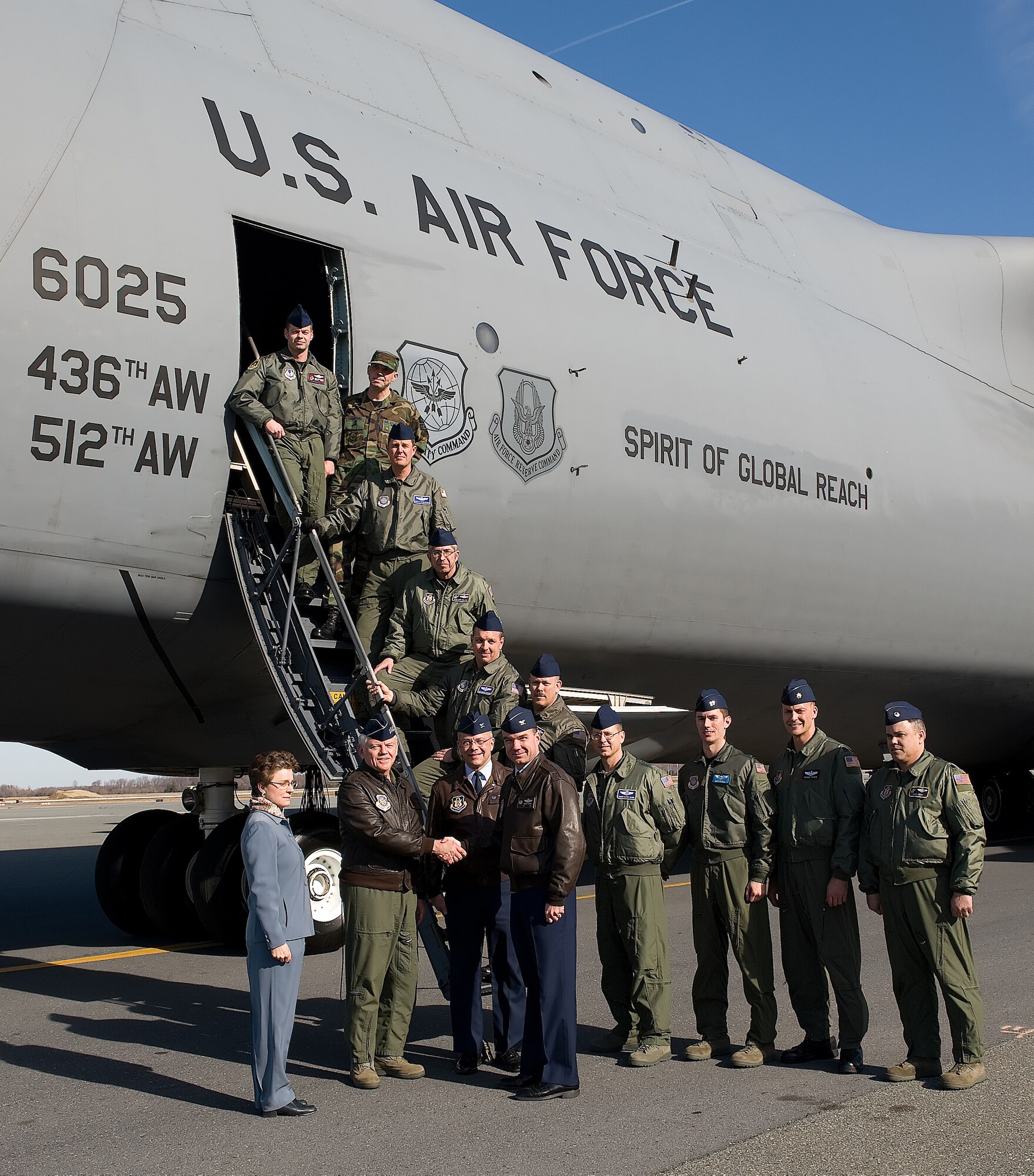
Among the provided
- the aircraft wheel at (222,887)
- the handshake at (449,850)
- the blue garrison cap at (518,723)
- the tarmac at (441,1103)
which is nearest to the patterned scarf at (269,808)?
the handshake at (449,850)

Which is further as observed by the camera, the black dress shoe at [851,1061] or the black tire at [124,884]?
the black tire at [124,884]

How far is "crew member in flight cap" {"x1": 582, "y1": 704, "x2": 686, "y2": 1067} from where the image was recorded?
5879mm

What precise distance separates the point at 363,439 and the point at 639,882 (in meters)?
3.50

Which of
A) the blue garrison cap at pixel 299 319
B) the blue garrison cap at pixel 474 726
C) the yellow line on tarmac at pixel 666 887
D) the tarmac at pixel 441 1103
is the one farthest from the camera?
the yellow line on tarmac at pixel 666 887

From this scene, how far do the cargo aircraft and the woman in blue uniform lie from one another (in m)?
1.51

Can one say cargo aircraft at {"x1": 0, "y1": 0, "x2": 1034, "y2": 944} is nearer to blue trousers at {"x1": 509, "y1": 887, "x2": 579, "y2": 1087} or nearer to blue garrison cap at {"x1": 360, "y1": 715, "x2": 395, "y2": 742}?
blue garrison cap at {"x1": 360, "y1": 715, "x2": 395, "y2": 742}

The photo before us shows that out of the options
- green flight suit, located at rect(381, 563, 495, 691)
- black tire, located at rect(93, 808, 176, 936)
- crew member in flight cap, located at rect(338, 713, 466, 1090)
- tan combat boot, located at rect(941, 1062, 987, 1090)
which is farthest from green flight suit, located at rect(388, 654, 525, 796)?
black tire, located at rect(93, 808, 176, 936)

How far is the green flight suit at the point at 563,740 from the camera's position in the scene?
6.47 metres

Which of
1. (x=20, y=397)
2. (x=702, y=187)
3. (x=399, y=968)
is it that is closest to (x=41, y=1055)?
(x=399, y=968)

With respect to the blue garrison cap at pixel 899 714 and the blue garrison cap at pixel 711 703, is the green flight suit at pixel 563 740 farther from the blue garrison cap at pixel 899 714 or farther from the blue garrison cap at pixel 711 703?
the blue garrison cap at pixel 899 714

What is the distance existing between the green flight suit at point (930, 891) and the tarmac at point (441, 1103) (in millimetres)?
314

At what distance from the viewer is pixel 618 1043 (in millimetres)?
6020

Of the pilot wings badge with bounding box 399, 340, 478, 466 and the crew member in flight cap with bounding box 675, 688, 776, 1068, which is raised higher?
the pilot wings badge with bounding box 399, 340, 478, 466

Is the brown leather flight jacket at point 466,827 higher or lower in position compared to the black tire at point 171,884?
higher
